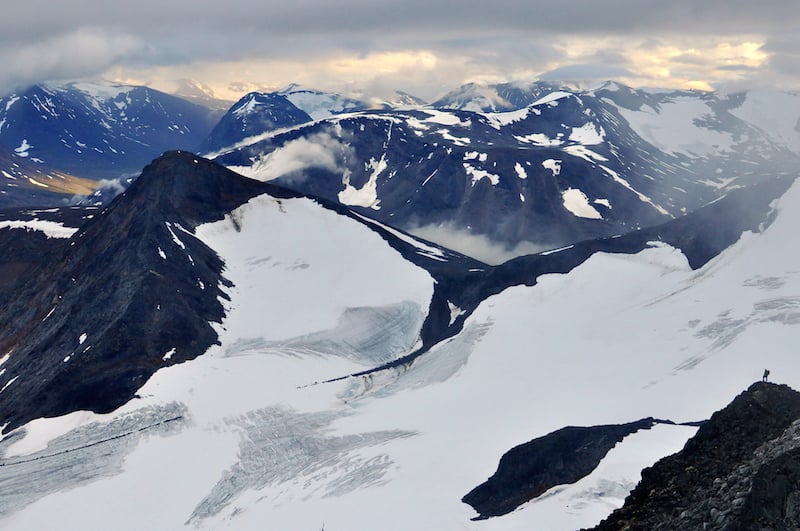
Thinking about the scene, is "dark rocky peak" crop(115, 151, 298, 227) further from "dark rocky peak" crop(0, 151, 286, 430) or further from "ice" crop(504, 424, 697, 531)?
"ice" crop(504, 424, 697, 531)

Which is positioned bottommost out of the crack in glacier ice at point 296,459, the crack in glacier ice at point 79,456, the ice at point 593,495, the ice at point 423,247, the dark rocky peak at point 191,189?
the crack in glacier ice at point 296,459

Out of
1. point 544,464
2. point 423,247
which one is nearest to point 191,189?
point 423,247

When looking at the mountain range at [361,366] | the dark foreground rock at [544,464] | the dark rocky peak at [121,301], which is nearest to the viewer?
the dark foreground rock at [544,464]

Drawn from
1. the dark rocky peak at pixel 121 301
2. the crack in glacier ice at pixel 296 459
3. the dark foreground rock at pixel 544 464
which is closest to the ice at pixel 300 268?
the dark rocky peak at pixel 121 301

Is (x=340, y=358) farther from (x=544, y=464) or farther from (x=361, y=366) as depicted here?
(x=544, y=464)

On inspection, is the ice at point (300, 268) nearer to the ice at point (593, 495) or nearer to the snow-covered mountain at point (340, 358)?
the snow-covered mountain at point (340, 358)
